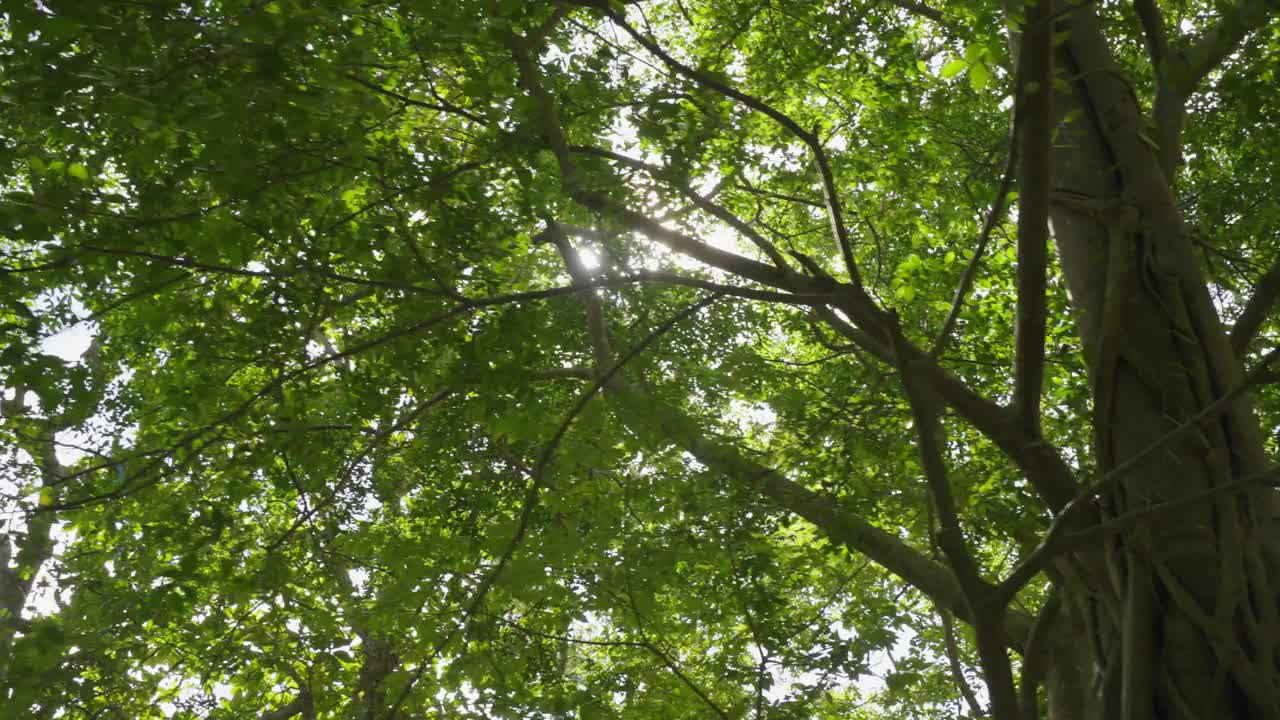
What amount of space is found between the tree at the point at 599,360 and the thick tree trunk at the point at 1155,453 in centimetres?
1

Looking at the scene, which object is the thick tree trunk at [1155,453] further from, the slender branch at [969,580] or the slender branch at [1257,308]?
the slender branch at [969,580]

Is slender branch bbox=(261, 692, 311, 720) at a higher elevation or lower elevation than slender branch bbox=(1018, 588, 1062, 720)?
higher

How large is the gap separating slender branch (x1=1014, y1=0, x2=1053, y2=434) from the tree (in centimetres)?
1

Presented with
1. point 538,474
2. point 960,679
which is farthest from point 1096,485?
point 960,679

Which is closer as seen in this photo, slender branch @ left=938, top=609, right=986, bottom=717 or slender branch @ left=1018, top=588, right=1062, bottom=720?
slender branch @ left=1018, top=588, right=1062, bottom=720

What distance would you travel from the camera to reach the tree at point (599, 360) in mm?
2582

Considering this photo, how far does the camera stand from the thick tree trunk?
2562 mm

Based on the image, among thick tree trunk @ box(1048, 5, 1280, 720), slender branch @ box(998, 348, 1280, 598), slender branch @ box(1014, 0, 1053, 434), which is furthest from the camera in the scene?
thick tree trunk @ box(1048, 5, 1280, 720)

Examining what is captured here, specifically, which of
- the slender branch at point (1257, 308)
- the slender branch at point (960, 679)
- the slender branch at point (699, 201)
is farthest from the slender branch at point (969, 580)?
the slender branch at point (960, 679)

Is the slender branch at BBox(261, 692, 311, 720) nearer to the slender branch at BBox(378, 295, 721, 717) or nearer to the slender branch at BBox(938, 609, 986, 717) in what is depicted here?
the slender branch at BBox(378, 295, 721, 717)

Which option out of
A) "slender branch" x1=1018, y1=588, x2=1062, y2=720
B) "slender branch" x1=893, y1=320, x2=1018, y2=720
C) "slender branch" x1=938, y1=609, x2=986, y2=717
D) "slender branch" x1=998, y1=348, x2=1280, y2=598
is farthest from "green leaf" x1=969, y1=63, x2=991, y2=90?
"slender branch" x1=938, y1=609, x2=986, y2=717

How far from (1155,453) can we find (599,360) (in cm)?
322

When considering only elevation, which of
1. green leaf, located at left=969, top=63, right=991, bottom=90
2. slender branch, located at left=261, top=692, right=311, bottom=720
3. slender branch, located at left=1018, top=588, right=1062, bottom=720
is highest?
slender branch, located at left=261, top=692, right=311, bottom=720

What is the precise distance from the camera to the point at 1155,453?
9.16 feet
